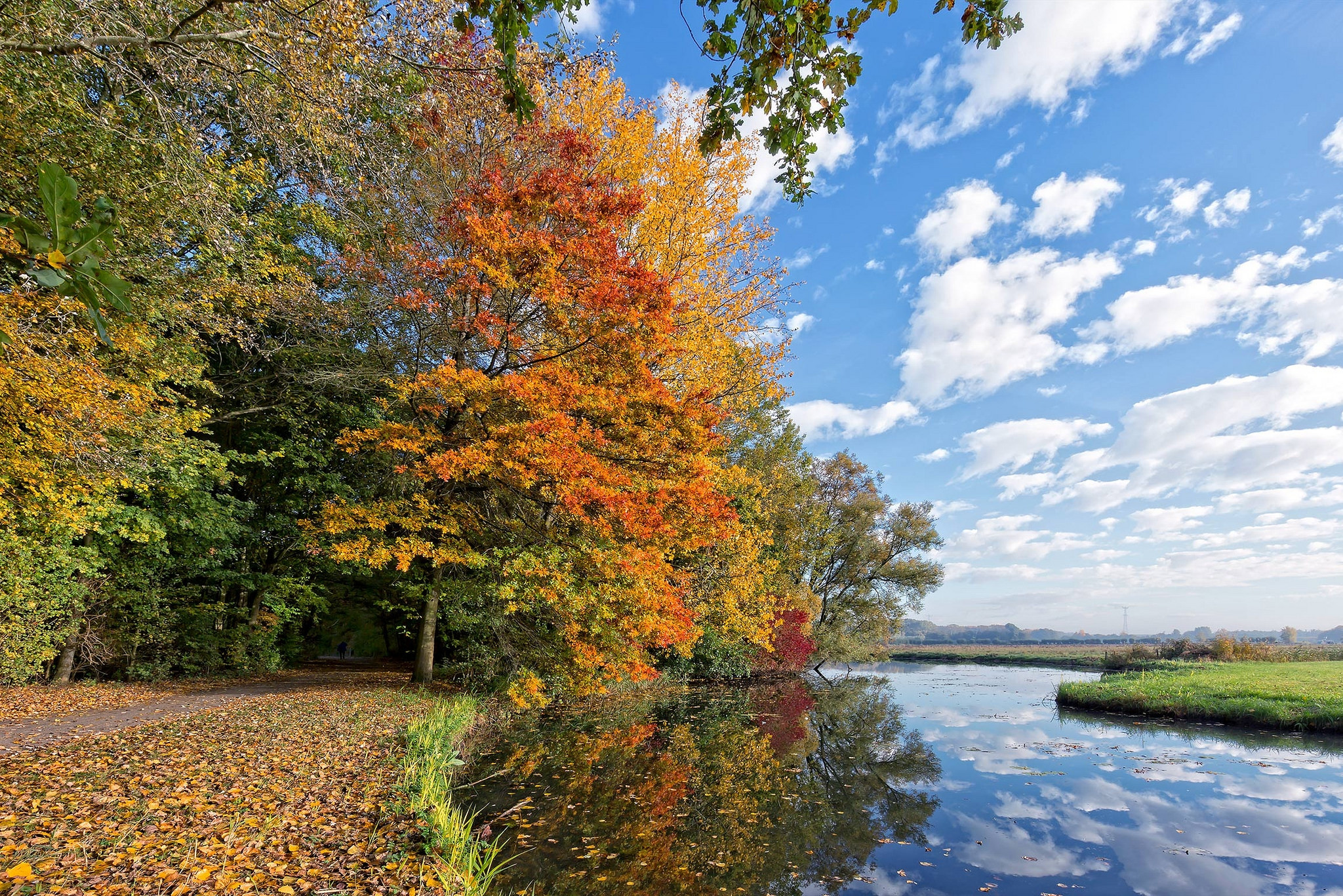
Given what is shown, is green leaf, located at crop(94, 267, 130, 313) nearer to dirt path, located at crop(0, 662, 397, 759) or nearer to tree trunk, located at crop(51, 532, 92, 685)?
dirt path, located at crop(0, 662, 397, 759)

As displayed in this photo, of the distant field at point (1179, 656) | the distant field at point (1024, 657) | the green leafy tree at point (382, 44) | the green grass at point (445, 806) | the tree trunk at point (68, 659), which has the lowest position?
the distant field at point (1024, 657)

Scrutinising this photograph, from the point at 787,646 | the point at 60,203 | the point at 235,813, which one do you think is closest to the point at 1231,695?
the point at 787,646

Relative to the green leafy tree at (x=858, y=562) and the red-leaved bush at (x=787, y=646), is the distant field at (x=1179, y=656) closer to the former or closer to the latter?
the green leafy tree at (x=858, y=562)

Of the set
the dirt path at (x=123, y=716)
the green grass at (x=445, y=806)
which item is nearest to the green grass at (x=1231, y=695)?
the green grass at (x=445, y=806)

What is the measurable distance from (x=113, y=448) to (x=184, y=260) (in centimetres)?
393

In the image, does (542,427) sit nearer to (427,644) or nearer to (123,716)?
(427,644)

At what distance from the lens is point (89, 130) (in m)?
8.39

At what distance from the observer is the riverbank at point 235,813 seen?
4.55 m

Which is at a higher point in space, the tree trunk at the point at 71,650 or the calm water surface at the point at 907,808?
the tree trunk at the point at 71,650

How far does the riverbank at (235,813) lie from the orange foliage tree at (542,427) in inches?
144

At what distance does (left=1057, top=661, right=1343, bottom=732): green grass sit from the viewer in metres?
14.5

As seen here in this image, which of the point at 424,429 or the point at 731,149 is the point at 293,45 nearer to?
the point at 424,429

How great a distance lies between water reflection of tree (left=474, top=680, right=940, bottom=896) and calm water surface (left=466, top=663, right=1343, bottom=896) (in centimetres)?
3

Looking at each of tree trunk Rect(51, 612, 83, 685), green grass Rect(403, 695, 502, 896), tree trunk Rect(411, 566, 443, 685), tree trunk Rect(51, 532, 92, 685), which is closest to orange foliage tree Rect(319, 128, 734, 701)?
tree trunk Rect(411, 566, 443, 685)
